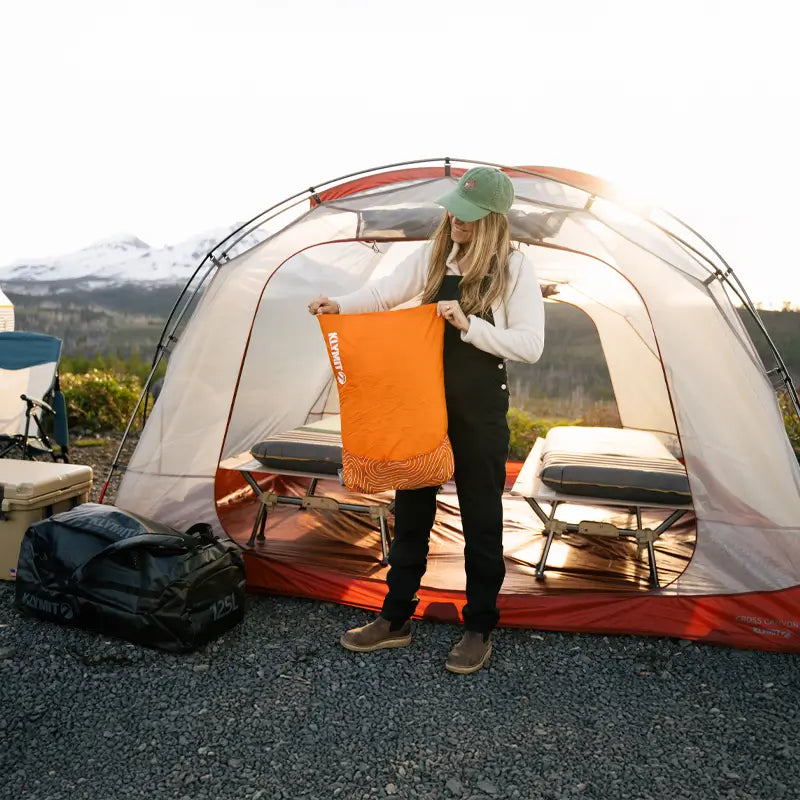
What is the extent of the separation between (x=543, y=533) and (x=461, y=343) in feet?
6.87

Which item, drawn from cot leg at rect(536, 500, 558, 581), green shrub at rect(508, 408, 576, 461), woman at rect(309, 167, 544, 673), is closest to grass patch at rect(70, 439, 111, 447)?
green shrub at rect(508, 408, 576, 461)

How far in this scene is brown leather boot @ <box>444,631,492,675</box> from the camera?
2.88m

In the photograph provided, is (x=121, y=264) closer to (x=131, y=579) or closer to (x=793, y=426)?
(x=793, y=426)

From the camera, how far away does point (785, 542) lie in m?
3.23

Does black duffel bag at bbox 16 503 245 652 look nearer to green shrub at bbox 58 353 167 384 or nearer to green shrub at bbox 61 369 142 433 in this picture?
green shrub at bbox 61 369 142 433

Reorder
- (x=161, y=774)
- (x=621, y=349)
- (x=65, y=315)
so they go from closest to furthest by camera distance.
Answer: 1. (x=161, y=774)
2. (x=621, y=349)
3. (x=65, y=315)

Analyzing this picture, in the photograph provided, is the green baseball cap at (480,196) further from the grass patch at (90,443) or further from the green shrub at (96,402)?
the green shrub at (96,402)

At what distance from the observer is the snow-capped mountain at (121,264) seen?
12.9 metres

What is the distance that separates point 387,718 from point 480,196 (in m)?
1.73

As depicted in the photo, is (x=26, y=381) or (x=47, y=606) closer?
(x=47, y=606)

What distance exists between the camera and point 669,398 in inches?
151

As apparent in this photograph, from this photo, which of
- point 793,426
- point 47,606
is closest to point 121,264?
point 793,426

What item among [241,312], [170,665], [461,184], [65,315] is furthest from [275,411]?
[65,315]

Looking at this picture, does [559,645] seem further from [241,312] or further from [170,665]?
[241,312]
